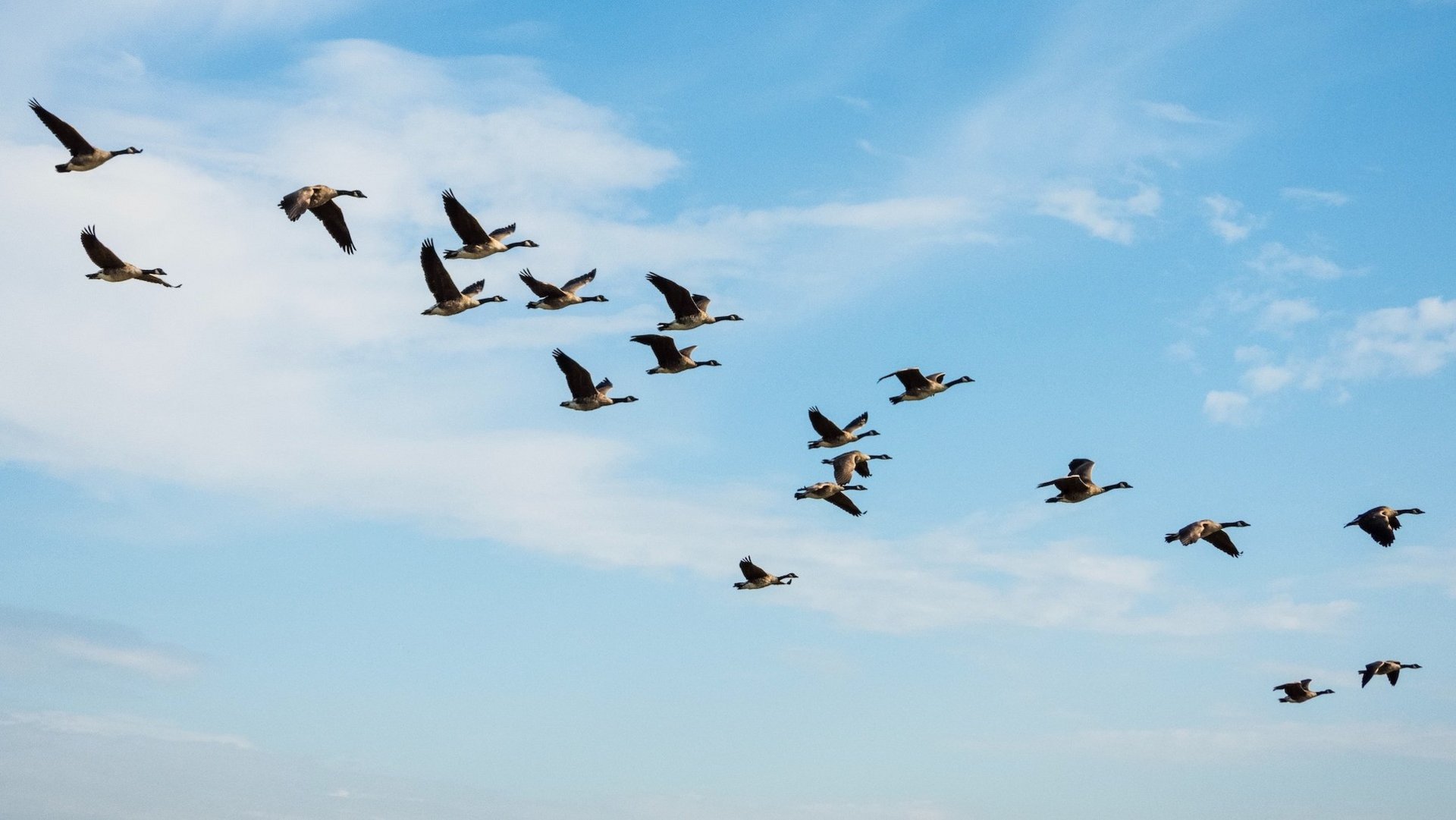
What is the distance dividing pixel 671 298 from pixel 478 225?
474 cm

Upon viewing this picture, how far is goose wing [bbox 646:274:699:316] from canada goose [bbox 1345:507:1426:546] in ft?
49.4

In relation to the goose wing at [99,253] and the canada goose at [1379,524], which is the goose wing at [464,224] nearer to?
the goose wing at [99,253]

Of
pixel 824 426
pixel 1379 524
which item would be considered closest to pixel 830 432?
pixel 824 426

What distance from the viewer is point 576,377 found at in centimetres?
3581

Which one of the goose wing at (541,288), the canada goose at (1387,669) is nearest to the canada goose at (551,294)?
the goose wing at (541,288)

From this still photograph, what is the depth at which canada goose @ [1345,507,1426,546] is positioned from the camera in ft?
102

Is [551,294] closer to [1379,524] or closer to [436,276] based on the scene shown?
[436,276]

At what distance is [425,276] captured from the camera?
114 ft

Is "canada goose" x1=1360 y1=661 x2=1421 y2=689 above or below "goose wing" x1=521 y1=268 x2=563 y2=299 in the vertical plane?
below

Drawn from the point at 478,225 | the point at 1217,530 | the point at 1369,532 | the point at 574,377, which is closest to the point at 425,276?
the point at 478,225

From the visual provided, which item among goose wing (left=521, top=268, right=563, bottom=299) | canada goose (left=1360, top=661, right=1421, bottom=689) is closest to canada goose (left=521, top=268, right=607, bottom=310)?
goose wing (left=521, top=268, right=563, bottom=299)

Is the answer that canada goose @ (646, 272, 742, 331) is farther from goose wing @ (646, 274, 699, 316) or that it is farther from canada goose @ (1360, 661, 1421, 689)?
canada goose @ (1360, 661, 1421, 689)

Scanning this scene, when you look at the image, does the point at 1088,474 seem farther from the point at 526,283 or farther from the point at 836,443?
the point at 526,283

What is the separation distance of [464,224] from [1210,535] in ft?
59.4
